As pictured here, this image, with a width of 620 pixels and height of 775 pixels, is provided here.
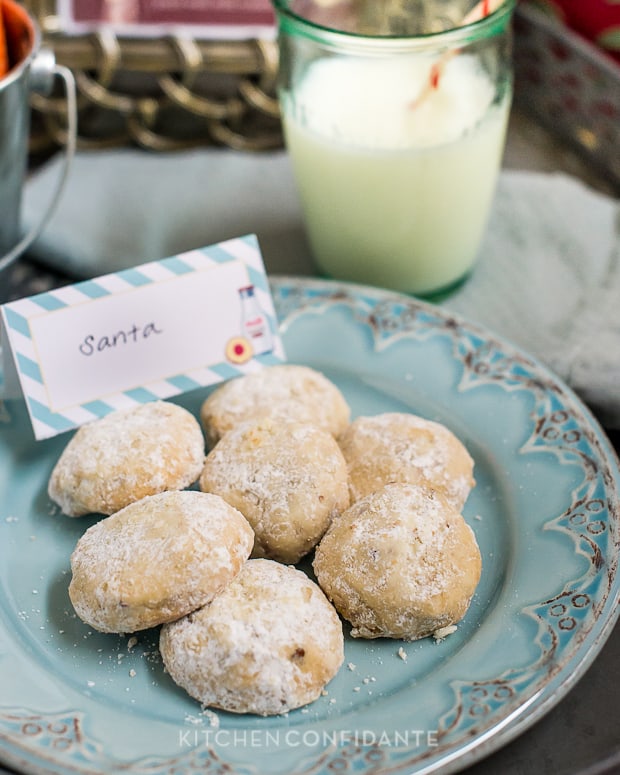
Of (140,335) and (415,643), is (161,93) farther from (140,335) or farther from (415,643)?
(415,643)

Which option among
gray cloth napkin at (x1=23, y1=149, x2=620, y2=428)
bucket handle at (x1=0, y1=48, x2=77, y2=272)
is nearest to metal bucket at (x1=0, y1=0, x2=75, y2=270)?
bucket handle at (x1=0, y1=48, x2=77, y2=272)

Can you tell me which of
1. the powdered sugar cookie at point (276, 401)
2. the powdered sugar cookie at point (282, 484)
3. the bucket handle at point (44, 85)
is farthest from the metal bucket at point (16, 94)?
the powdered sugar cookie at point (282, 484)

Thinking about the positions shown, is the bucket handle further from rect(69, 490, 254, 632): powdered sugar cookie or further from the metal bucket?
rect(69, 490, 254, 632): powdered sugar cookie

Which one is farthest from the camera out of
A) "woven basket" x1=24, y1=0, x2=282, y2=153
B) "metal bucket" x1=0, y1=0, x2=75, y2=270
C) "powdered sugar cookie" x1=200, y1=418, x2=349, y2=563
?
"woven basket" x1=24, y1=0, x2=282, y2=153

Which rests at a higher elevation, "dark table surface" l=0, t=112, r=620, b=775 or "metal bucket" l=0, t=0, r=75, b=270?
"metal bucket" l=0, t=0, r=75, b=270

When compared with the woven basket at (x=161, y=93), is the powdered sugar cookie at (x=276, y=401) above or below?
below

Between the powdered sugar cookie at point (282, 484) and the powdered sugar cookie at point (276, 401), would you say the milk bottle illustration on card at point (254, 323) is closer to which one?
the powdered sugar cookie at point (276, 401)
